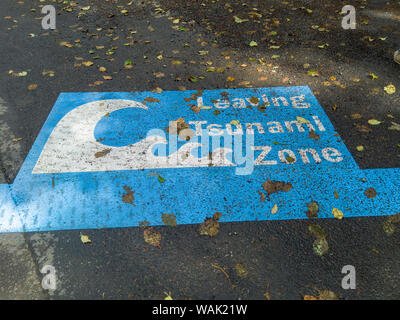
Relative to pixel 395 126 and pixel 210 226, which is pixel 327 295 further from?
pixel 395 126

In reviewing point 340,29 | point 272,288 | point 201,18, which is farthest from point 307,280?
point 201,18

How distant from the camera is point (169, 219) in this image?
287cm

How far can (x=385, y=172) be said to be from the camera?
3.24m

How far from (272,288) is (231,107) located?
2.52 m

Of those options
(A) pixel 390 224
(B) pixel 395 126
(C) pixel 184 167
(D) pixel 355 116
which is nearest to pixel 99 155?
(C) pixel 184 167

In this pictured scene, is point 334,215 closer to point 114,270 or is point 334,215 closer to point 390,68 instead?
point 114,270

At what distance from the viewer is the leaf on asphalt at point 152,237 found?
2.69 m

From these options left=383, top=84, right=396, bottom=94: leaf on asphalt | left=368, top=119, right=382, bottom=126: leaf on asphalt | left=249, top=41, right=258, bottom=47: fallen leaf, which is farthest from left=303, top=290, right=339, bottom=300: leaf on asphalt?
left=249, top=41, right=258, bottom=47: fallen leaf

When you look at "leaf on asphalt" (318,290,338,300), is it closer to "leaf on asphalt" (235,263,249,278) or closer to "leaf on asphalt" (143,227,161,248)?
"leaf on asphalt" (235,263,249,278)

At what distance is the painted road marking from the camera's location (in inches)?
115

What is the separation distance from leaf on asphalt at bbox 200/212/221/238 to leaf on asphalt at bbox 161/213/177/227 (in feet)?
0.90

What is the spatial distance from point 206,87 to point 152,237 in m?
2.67
